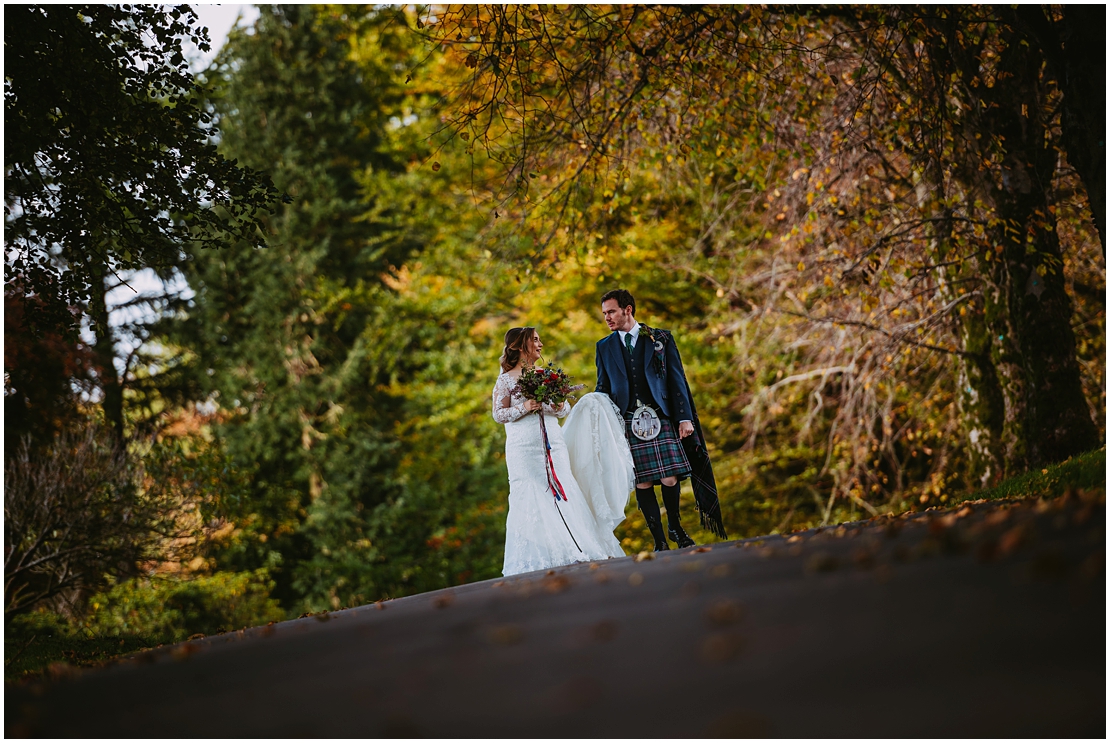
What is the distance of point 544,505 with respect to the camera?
7.64 m

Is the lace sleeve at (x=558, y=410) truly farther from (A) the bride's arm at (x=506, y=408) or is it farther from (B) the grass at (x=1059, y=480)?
(B) the grass at (x=1059, y=480)

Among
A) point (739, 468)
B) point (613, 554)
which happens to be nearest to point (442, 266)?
point (739, 468)

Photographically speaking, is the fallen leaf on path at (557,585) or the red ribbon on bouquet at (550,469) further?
the red ribbon on bouquet at (550,469)

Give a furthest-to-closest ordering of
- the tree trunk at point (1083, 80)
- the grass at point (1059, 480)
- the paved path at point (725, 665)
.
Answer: the tree trunk at point (1083, 80) < the grass at point (1059, 480) < the paved path at point (725, 665)

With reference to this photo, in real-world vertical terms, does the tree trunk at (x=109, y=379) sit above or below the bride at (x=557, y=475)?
above

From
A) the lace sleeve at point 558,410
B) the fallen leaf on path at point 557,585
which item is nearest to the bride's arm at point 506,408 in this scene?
the lace sleeve at point 558,410

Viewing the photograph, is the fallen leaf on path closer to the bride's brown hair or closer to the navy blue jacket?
the navy blue jacket

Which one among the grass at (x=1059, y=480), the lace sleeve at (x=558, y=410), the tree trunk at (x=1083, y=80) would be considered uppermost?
the tree trunk at (x=1083, y=80)

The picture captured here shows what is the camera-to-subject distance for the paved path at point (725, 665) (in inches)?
88.0

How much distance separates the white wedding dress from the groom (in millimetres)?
169

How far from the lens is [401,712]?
2.58m

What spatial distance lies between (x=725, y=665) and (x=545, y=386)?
5216 mm

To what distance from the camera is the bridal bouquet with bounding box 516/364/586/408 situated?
7.72 meters

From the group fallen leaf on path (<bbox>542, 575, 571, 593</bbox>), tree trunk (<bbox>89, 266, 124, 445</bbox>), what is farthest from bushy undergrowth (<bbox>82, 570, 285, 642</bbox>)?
fallen leaf on path (<bbox>542, 575, 571, 593</bbox>)
